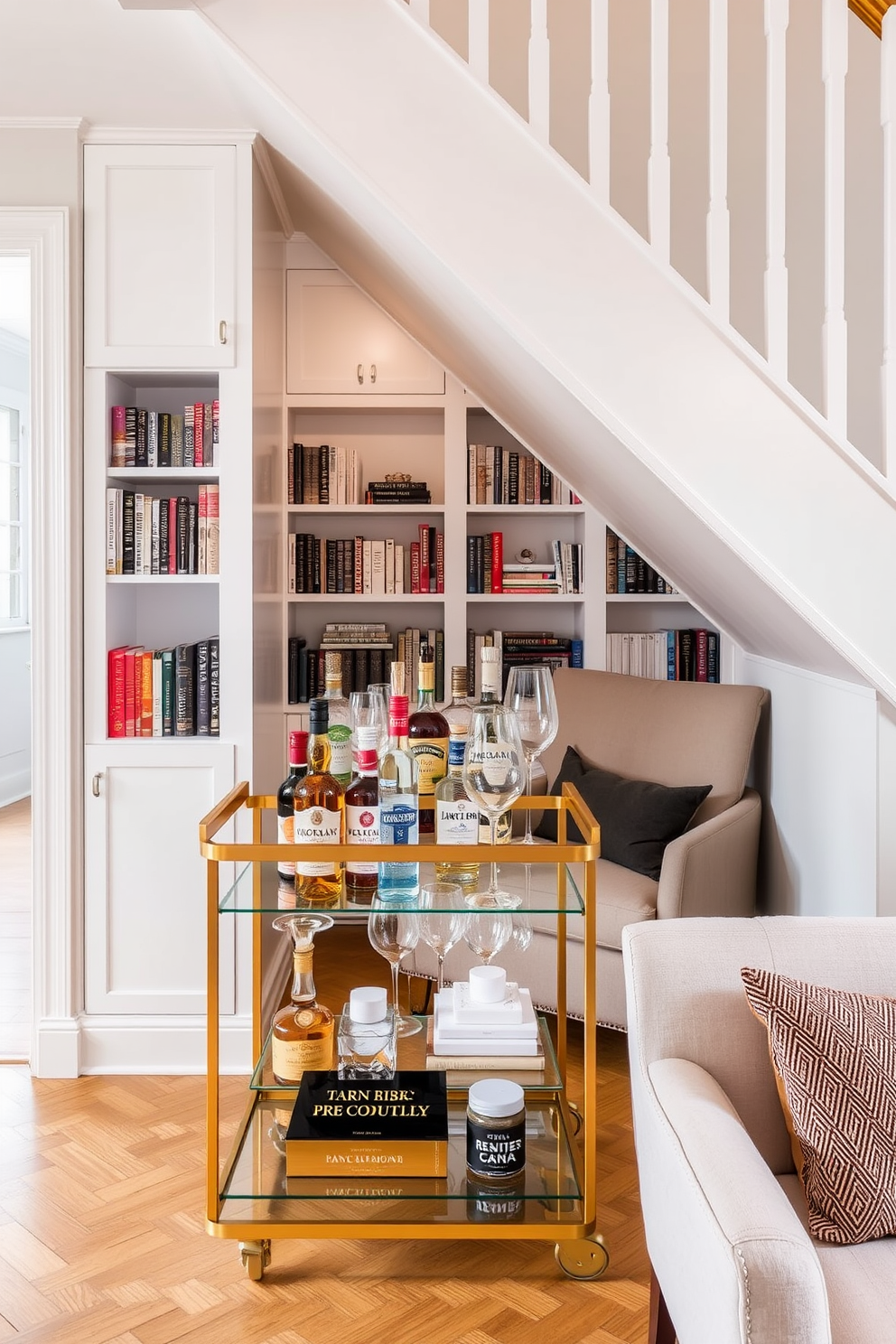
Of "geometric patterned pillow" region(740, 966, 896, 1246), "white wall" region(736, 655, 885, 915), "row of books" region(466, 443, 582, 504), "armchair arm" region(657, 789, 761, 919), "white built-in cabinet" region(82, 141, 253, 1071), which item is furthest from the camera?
"row of books" region(466, 443, 582, 504)

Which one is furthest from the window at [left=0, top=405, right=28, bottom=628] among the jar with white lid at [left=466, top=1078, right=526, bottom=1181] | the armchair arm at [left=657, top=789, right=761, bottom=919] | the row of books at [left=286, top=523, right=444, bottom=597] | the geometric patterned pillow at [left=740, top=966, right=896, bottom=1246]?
the geometric patterned pillow at [left=740, top=966, right=896, bottom=1246]

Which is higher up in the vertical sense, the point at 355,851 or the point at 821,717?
the point at 821,717

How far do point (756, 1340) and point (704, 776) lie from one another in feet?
6.64

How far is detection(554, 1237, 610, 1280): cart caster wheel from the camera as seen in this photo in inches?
74.6

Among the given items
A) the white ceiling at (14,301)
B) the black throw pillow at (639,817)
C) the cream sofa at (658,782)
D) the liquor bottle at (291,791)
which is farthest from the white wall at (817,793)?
the white ceiling at (14,301)

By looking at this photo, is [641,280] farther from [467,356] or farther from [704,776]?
[704,776]

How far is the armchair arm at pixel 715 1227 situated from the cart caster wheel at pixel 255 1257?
78 cm

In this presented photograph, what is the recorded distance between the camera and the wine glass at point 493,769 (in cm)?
177

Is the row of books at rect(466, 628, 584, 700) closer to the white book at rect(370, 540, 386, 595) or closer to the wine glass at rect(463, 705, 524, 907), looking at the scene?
the white book at rect(370, 540, 386, 595)

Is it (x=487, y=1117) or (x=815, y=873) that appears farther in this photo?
(x=815, y=873)

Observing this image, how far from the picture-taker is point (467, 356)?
308cm

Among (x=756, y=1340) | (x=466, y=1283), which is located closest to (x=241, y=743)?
(x=466, y=1283)

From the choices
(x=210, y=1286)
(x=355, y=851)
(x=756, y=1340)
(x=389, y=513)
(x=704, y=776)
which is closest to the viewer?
(x=756, y=1340)

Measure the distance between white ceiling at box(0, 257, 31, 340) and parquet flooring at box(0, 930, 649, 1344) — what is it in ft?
11.7
